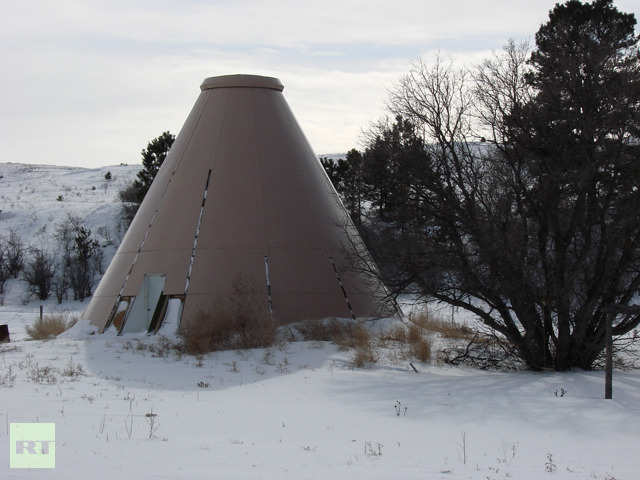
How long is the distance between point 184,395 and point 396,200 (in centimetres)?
518

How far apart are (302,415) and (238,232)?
650 cm

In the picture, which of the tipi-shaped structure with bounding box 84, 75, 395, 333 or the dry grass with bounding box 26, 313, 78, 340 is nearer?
the tipi-shaped structure with bounding box 84, 75, 395, 333

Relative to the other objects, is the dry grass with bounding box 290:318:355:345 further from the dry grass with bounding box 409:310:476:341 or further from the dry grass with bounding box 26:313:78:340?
the dry grass with bounding box 26:313:78:340

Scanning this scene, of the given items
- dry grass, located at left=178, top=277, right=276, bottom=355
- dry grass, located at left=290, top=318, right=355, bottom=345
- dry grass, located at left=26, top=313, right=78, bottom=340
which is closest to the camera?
dry grass, located at left=178, top=277, right=276, bottom=355

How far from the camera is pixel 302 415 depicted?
25.5 ft

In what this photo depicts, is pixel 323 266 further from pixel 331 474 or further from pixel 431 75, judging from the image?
pixel 331 474

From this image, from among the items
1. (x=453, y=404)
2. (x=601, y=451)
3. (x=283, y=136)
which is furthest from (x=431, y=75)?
(x=601, y=451)

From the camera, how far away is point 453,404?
8359 millimetres

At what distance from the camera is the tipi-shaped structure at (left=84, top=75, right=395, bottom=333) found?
13227 millimetres

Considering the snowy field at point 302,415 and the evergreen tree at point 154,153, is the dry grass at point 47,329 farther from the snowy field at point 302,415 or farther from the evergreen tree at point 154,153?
the evergreen tree at point 154,153

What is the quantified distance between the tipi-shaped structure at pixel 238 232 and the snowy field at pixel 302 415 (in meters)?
1.09

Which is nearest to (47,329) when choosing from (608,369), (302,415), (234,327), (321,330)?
(234,327)

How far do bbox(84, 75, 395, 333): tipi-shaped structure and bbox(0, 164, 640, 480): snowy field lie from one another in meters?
1.09

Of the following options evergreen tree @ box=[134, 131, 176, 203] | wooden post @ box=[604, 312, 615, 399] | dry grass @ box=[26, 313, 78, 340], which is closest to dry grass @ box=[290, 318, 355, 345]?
wooden post @ box=[604, 312, 615, 399]
